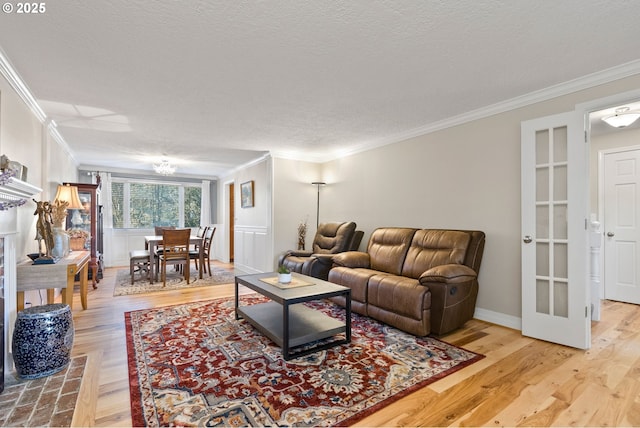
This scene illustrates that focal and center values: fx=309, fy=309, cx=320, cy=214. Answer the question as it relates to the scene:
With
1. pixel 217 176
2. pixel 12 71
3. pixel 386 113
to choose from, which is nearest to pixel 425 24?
pixel 386 113

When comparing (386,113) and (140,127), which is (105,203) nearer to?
(140,127)

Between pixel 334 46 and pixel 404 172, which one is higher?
pixel 334 46

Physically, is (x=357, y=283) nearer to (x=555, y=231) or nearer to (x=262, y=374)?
(x=262, y=374)

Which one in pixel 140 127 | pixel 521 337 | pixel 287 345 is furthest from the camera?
pixel 140 127

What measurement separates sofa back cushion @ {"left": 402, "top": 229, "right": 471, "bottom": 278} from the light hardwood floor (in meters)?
0.71

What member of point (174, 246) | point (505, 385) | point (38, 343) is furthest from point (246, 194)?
point (505, 385)

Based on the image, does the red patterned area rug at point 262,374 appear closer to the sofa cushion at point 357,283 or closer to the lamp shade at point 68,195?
the sofa cushion at point 357,283

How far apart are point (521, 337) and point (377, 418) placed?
1964 millimetres

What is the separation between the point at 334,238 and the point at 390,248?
3.82ft

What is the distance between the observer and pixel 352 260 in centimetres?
390

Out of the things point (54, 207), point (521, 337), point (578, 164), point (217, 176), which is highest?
point (217, 176)

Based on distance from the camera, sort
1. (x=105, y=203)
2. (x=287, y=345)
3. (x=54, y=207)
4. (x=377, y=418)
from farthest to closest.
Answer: (x=105, y=203)
(x=54, y=207)
(x=287, y=345)
(x=377, y=418)

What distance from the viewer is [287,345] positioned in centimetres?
237

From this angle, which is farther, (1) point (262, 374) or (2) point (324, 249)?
(2) point (324, 249)
